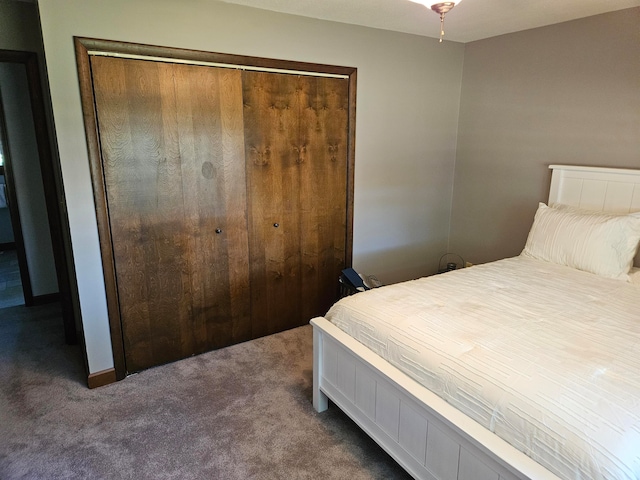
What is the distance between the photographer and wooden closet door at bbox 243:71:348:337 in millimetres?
2803

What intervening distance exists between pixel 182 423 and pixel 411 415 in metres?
1.23

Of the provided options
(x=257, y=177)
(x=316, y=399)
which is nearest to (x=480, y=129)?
(x=257, y=177)

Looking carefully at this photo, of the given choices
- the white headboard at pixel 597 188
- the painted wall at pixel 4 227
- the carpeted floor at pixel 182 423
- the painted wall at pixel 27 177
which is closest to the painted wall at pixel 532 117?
the white headboard at pixel 597 188

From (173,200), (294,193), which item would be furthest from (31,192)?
(294,193)

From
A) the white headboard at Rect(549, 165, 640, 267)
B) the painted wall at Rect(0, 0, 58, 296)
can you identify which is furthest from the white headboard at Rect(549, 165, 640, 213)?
the painted wall at Rect(0, 0, 58, 296)

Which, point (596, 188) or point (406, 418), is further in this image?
point (596, 188)

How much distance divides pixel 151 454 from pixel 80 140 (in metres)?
1.64

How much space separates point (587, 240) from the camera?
2541mm

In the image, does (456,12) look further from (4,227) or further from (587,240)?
(4,227)

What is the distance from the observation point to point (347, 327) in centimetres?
206

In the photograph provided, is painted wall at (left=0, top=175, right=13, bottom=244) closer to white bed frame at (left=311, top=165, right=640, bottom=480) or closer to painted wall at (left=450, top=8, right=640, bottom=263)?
white bed frame at (left=311, top=165, right=640, bottom=480)

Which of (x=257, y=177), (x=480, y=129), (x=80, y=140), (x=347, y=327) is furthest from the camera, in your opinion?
(x=480, y=129)

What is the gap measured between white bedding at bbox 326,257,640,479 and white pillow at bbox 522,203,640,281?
0.34 feet

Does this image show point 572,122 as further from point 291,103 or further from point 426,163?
point 291,103
